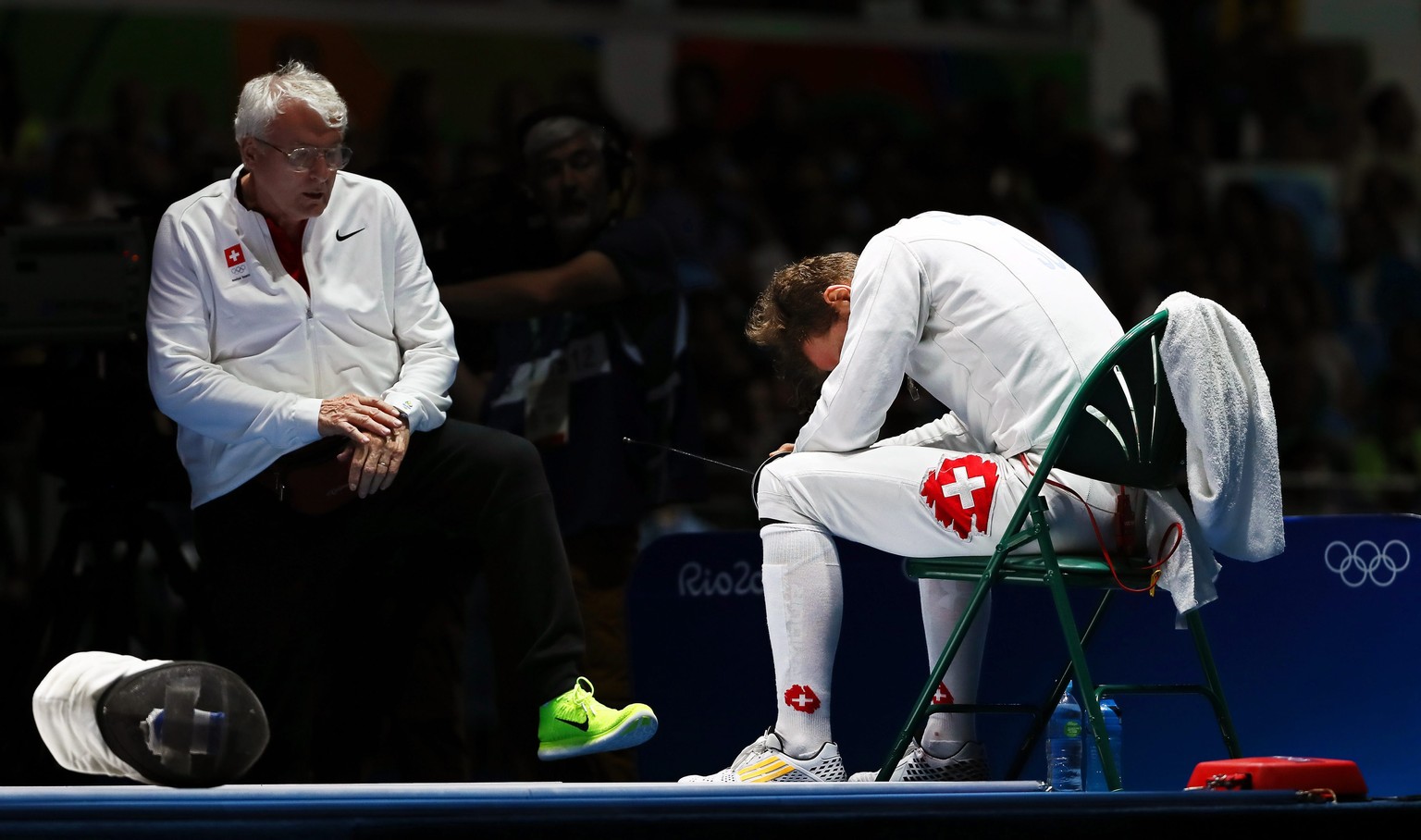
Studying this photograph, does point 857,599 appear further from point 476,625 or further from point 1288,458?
point 1288,458

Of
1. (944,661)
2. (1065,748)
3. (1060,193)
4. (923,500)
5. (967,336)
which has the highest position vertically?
(1060,193)

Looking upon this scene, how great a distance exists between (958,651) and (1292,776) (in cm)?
78

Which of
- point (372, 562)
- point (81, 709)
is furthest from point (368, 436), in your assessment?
point (81, 709)

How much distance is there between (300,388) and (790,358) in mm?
919

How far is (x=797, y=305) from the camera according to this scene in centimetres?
340

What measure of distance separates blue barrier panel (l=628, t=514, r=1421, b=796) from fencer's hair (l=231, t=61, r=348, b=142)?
1.11 meters

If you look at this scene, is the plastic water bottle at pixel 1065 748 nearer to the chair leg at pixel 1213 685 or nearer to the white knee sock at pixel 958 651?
the white knee sock at pixel 958 651

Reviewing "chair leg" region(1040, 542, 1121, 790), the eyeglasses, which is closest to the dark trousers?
the eyeglasses

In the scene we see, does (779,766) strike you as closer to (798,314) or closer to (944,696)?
(944,696)

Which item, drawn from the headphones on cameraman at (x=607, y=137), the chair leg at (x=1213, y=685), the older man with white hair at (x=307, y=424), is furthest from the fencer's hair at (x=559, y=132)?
the chair leg at (x=1213, y=685)

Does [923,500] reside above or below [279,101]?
below

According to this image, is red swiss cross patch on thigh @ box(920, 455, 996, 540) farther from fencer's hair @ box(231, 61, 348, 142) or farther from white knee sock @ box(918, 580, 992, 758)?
fencer's hair @ box(231, 61, 348, 142)

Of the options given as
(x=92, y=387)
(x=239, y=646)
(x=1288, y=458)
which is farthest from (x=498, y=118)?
(x=239, y=646)

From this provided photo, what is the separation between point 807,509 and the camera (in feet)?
10.5
